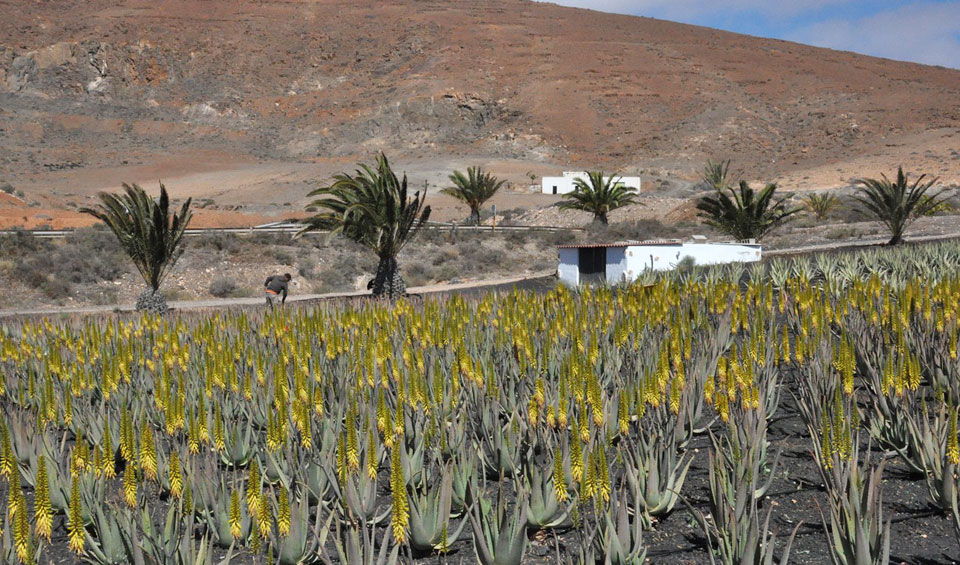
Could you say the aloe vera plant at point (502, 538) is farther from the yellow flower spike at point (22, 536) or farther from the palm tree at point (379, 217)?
the palm tree at point (379, 217)

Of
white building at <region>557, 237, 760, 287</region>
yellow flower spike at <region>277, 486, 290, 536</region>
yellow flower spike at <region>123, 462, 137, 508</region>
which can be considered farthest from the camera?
white building at <region>557, 237, 760, 287</region>

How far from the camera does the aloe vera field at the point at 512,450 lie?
3998 millimetres

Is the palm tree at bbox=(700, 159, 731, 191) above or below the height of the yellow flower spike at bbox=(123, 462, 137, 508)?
above

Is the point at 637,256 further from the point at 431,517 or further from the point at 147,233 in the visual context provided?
the point at 431,517

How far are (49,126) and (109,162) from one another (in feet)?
38.4

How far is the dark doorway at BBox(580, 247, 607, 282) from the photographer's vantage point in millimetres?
23281

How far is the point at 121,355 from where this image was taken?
9.20m

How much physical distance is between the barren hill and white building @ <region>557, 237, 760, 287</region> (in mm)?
40258

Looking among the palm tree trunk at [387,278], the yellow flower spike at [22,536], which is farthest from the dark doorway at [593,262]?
the yellow flower spike at [22,536]

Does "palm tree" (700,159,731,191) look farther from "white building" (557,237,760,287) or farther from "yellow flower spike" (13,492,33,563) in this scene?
"yellow flower spike" (13,492,33,563)

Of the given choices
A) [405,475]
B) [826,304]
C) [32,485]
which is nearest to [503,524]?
[405,475]

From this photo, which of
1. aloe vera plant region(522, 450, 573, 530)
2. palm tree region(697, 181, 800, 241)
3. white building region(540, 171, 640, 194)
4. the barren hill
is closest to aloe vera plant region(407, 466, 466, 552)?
aloe vera plant region(522, 450, 573, 530)

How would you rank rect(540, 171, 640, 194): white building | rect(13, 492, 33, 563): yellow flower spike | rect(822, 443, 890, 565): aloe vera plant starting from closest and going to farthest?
rect(13, 492, 33, 563): yellow flower spike, rect(822, 443, 890, 565): aloe vera plant, rect(540, 171, 640, 194): white building

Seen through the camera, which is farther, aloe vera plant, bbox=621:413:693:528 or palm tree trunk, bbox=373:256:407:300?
palm tree trunk, bbox=373:256:407:300
